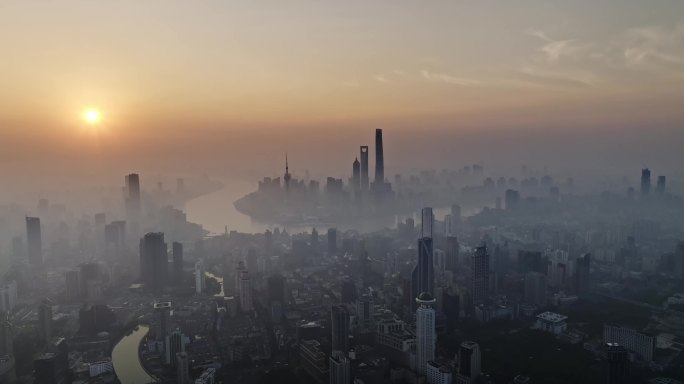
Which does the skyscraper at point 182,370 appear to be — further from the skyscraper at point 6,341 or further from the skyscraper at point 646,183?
the skyscraper at point 646,183

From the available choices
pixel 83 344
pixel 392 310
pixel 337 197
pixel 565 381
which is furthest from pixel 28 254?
pixel 565 381

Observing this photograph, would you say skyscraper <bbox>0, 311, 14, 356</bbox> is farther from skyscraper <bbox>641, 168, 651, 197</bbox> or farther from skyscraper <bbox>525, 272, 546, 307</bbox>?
skyscraper <bbox>641, 168, 651, 197</bbox>

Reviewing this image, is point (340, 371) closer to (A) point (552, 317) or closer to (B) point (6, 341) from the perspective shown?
(A) point (552, 317)

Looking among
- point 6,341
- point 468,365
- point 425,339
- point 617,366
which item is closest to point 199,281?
point 6,341

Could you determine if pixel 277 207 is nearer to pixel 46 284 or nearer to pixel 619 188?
pixel 46 284

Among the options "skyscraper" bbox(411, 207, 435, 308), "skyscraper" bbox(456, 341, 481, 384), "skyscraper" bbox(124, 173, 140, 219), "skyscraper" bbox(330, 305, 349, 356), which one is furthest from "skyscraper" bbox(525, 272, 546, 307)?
"skyscraper" bbox(124, 173, 140, 219)

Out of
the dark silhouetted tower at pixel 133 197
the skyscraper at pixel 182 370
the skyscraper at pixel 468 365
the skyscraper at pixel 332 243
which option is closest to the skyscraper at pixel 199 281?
the skyscraper at pixel 332 243
